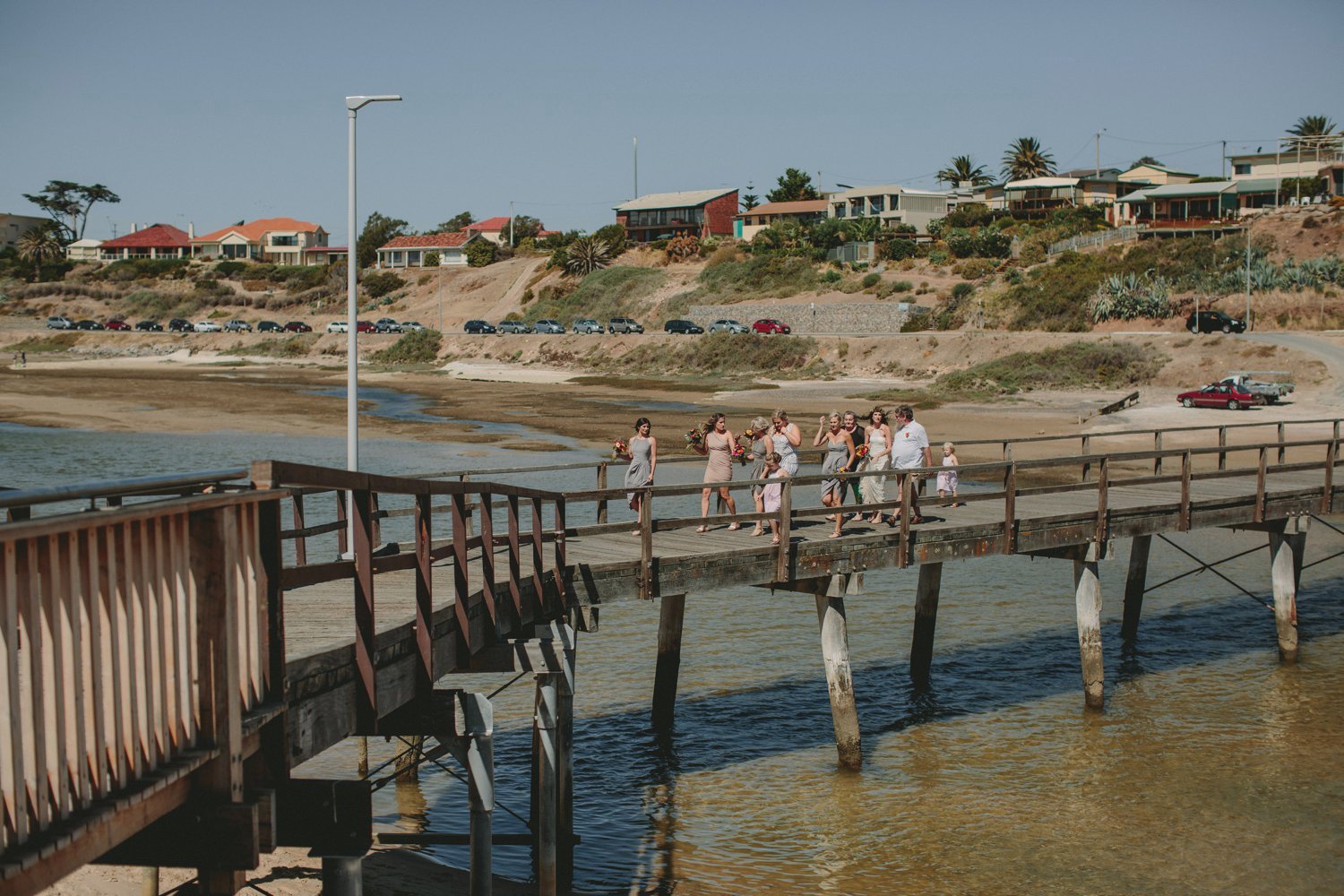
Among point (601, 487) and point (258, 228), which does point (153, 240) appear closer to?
point (258, 228)

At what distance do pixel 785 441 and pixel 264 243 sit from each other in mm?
160375

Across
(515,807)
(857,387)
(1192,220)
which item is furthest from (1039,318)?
(515,807)

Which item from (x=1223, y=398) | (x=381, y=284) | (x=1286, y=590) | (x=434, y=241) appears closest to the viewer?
(x=1286, y=590)

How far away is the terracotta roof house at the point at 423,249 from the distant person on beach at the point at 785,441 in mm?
126105

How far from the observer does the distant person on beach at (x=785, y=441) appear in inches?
674

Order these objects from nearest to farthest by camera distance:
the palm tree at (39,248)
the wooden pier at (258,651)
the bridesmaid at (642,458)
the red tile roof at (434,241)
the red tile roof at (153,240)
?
1. the wooden pier at (258,651)
2. the bridesmaid at (642,458)
3. the red tile roof at (434,241)
4. the palm tree at (39,248)
5. the red tile roof at (153,240)

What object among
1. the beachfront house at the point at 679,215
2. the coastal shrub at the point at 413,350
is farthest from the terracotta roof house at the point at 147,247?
the coastal shrub at the point at 413,350

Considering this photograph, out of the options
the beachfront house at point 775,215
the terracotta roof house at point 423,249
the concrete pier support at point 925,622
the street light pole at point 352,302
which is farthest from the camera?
the terracotta roof house at point 423,249

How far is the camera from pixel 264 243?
16650 cm

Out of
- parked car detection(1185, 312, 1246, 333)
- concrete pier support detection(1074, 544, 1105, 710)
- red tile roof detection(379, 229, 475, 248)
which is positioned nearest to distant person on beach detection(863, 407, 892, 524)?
concrete pier support detection(1074, 544, 1105, 710)

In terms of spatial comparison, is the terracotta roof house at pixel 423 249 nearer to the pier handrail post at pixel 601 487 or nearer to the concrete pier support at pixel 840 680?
the pier handrail post at pixel 601 487

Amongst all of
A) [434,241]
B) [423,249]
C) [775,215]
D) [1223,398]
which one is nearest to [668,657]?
[1223,398]

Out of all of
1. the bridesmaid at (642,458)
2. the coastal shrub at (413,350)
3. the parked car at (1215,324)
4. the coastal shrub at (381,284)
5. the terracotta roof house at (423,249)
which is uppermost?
the terracotta roof house at (423,249)

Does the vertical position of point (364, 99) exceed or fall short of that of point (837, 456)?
it exceeds it
